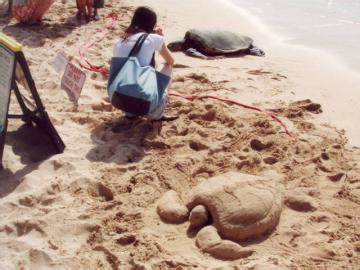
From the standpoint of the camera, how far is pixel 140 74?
3.53 m

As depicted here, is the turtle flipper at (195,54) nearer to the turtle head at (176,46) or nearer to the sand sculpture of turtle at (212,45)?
the sand sculpture of turtle at (212,45)

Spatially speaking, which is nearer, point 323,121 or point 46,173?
point 46,173

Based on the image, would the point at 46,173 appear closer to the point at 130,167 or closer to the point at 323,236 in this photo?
the point at 130,167

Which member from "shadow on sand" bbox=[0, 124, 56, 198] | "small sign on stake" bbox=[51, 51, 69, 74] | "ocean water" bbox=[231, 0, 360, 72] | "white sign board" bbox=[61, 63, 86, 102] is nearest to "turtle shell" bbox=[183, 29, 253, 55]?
"ocean water" bbox=[231, 0, 360, 72]

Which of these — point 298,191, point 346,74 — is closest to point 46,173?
point 298,191

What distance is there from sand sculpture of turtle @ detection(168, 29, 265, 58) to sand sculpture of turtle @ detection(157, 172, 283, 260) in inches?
123

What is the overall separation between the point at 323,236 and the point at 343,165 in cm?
85

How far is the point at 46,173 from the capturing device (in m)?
3.19

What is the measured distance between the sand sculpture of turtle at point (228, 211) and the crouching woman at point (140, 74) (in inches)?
31.8

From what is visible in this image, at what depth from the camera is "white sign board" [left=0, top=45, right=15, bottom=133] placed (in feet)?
9.83

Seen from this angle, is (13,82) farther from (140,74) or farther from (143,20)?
(143,20)

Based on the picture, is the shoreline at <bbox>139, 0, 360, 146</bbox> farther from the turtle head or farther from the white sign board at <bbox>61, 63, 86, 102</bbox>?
the white sign board at <bbox>61, 63, 86, 102</bbox>

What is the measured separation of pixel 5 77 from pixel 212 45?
3.18 metres

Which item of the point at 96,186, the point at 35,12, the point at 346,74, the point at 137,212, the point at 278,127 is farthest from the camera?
the point at 35,12
